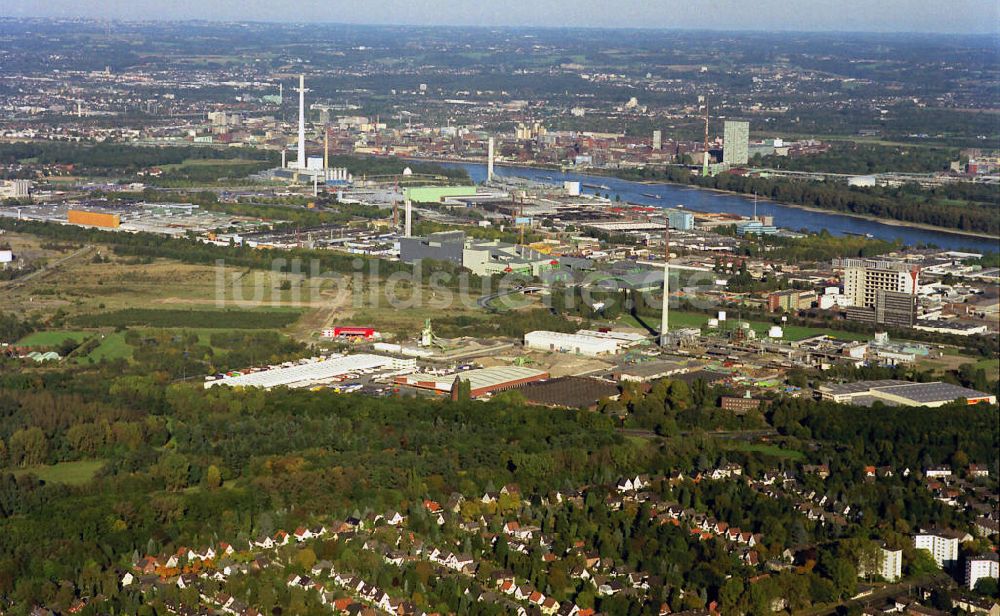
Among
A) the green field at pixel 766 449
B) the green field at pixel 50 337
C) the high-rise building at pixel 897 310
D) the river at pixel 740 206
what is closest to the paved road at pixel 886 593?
the green field at pixel 766 449

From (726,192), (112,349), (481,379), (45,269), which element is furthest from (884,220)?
(112,349)

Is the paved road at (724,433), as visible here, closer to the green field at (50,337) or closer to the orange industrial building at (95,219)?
the green field at (50,337)

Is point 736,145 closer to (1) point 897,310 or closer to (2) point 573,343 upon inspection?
(1) point 897,310

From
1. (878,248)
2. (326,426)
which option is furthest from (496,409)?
(878,248)

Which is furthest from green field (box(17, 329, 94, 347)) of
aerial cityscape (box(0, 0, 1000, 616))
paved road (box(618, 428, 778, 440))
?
paved road (box(618, 428, 778, 440))

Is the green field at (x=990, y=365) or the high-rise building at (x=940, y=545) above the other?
the green field at (x=990, y=365)

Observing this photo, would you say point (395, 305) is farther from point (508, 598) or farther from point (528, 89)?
point (528, 89)
